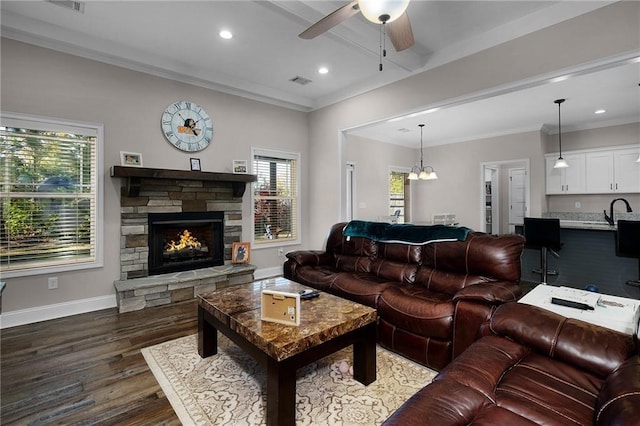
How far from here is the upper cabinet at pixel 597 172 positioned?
5621 millimetres

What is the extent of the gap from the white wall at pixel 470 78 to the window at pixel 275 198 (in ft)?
1.11

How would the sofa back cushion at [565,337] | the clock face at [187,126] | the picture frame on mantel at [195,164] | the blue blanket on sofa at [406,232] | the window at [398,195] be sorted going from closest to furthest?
the sofa back cushion at [565,337], the blue blanket on sofa at [406,232], the clock face at [187,126], the picture frame on mantel at [195,164], the window at [398,195]

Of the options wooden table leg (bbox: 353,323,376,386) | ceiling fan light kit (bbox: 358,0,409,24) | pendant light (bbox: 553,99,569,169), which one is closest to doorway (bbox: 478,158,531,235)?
pendant light (bbox: 553,99,569,169)

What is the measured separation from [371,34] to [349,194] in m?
3.62

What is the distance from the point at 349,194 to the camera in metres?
6.62

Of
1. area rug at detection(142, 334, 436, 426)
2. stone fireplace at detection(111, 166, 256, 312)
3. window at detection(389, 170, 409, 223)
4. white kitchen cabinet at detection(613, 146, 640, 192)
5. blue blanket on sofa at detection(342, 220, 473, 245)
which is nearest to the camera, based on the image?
area rug at detection(142, 334, 436, 426)

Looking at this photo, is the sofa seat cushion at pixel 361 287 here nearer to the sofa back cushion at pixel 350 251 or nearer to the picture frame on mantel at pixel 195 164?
the sofa back cushion at pixel 350 251

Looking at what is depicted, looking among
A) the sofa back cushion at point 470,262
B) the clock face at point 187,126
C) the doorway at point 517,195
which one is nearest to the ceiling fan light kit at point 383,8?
the sofa back cushion at point 470,262

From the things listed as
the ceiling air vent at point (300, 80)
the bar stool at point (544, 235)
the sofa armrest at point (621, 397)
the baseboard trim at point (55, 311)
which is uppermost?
the ceiling air vent at point (300, 80)

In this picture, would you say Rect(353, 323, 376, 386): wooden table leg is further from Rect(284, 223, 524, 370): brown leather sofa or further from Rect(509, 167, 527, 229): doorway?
Rect(509, 167, 527, 229): doorway

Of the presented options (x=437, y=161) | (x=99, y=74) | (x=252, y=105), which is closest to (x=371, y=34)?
(x=252, y=105)

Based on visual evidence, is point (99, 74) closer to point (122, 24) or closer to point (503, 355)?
point (122, 24)

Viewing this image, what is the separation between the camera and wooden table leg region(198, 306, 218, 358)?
2492 millimetres

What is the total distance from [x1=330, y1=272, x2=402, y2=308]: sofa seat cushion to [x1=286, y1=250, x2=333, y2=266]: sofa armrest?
2.16ft
